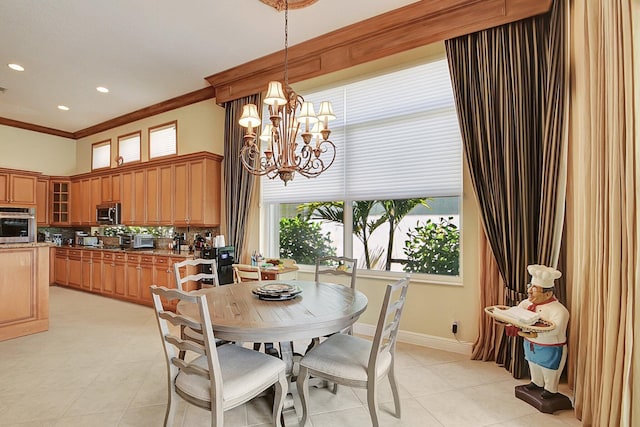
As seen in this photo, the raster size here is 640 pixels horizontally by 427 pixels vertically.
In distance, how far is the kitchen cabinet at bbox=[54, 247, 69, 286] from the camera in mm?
6492

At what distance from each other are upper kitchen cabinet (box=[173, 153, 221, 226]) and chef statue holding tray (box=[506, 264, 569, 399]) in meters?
4.06

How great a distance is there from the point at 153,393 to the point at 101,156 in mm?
6095

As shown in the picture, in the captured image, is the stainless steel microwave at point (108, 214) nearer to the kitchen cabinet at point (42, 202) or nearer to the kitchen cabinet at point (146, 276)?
the kitchen cabinet at point (146, 276)

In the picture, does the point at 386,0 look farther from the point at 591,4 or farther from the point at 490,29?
the point at 591,4

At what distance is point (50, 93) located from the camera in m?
5.12

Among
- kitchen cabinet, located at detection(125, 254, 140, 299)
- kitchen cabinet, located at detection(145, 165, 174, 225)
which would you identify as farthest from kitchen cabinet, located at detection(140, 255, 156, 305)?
kitchen cabinet, located at detection(145, 165, 174, 225)

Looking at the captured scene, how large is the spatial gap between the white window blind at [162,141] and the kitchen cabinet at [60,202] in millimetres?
2700

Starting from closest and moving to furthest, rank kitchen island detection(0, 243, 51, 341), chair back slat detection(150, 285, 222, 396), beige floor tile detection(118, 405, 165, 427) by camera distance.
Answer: chair back slat detection(150, 285, 222, 396) < beige floor tile detection(118, 405, 165, 427) < kitchen island detection(0, 243, 51, 341)

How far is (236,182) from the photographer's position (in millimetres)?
4602

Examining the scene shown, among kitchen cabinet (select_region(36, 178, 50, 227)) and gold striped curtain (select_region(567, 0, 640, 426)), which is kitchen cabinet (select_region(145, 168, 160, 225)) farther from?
gold striped curtain (select_region(567, 0, 640, 426))

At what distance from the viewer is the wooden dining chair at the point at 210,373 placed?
1.66 m

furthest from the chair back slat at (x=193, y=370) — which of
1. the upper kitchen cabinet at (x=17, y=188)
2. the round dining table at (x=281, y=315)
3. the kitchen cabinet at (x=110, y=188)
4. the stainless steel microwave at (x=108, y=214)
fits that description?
the upper kitchen cabinet at (x=17, y=188)

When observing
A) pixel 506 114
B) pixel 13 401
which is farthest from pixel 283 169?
pixel 13 401

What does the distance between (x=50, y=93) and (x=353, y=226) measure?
5266mm
